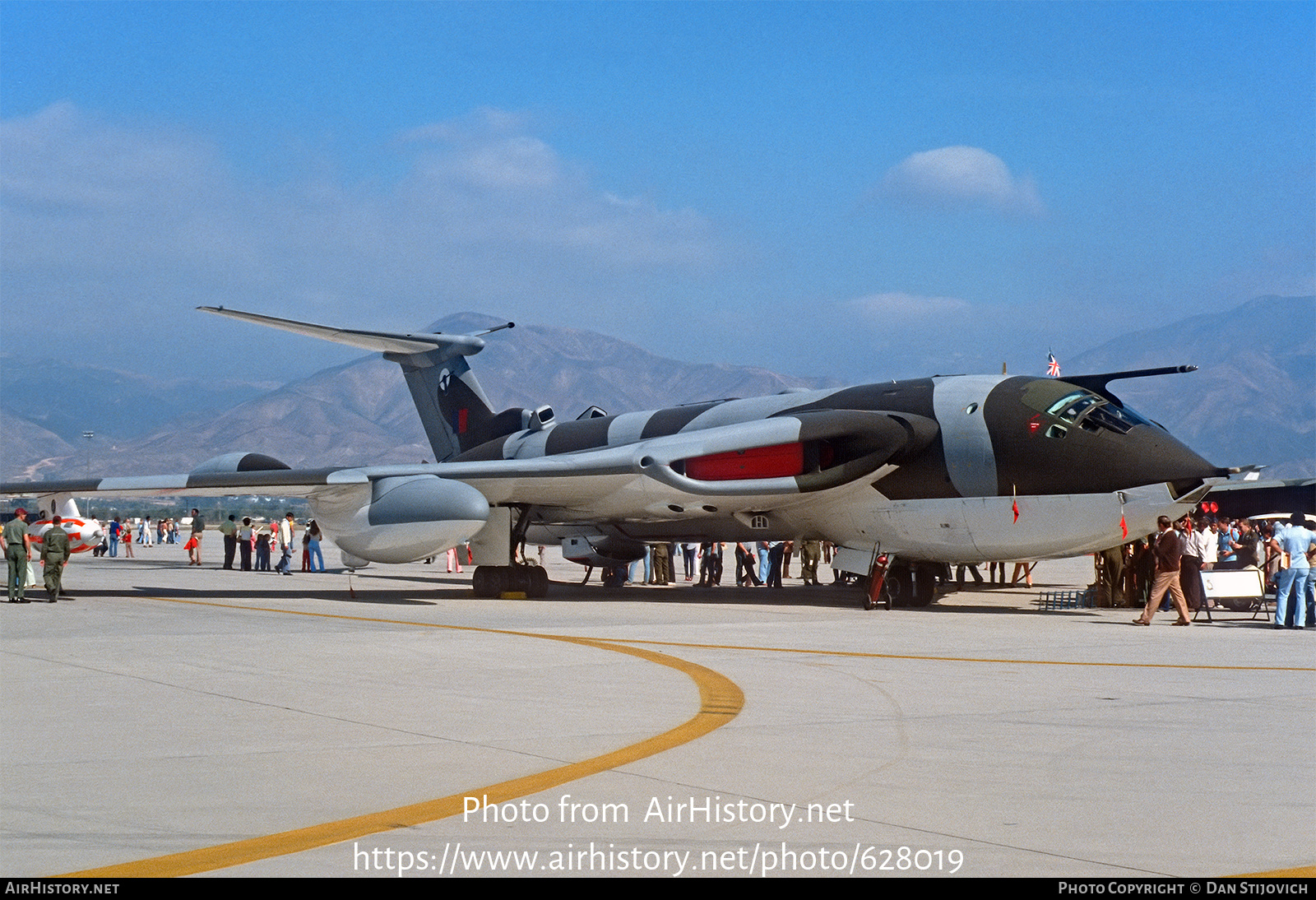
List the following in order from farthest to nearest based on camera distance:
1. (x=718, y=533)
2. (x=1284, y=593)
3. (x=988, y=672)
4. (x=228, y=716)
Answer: (x=718, y=533), (x=1284, y=593), (x=988, y=672), (x=228, y=716)

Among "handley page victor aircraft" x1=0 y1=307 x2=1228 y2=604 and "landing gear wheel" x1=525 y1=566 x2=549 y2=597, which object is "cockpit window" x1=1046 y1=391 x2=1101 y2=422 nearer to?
"handley page victor aircraft" x1=0 y1=307 x2=1228 y2=604

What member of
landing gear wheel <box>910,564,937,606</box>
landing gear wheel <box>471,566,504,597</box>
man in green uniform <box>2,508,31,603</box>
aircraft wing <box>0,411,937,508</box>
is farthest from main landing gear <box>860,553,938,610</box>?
man in green uniform <box>2,508,31,603</box>

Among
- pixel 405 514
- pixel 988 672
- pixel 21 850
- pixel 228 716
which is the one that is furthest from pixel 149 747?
pixel 405 514

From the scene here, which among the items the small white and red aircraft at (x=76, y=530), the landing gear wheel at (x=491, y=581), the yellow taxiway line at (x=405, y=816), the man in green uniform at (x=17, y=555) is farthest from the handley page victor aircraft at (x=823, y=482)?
the yellow taxiway line at (x=405, y=816)

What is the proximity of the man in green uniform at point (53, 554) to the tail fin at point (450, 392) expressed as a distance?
8648 mm

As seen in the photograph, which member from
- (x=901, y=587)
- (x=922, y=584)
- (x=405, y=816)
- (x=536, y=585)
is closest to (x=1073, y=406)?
(x=922, y=584)

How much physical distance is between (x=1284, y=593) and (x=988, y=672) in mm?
8502

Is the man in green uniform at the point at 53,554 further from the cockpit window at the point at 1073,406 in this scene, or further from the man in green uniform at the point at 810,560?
the man in green uniform at the point at 810,560

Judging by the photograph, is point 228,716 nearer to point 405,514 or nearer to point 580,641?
point 580,641

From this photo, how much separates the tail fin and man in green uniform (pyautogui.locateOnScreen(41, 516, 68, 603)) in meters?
8.65

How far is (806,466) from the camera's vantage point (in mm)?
19766

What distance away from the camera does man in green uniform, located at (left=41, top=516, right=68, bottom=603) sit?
19.6 metres

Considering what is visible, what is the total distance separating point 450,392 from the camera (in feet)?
93.0

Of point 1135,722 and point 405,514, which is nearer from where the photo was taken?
point 1135,722
